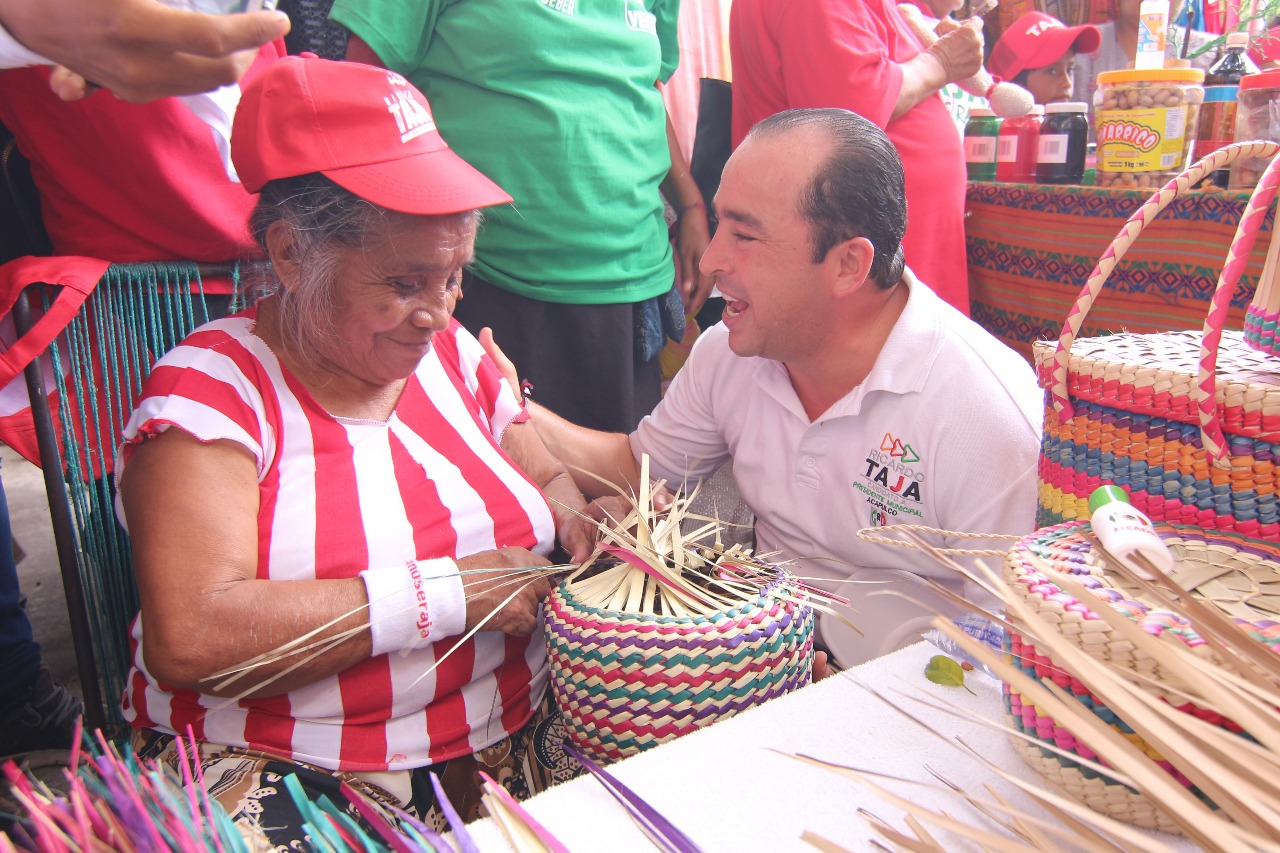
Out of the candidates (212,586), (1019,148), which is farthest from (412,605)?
(1019,148)

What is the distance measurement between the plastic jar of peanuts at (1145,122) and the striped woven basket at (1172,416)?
1.53m

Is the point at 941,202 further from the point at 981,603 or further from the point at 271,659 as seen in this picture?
the point at 271,659

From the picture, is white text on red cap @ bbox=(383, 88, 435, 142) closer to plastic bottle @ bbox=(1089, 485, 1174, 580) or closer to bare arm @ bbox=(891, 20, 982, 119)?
plastic bottle @ bbox=(1089, 485, 1174, 580)

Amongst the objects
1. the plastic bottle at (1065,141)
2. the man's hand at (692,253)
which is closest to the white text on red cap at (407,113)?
the man's hand at (692,253)

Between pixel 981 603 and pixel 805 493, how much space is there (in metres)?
0.37

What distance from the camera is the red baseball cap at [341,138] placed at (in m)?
1.31

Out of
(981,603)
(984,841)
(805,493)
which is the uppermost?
(984,841)

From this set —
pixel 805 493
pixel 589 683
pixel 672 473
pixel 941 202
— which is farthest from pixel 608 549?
pixel 941 202

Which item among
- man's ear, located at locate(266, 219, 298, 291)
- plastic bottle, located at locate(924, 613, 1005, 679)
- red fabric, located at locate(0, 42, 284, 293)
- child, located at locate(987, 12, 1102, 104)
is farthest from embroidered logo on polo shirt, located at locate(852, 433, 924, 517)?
child, located at locate(987, 12, 1102, 104)

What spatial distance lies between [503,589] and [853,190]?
948 millimetres

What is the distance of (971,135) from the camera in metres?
3.14

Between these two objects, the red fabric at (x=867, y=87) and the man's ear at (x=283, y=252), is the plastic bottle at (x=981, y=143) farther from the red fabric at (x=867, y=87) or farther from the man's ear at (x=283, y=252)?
the man's ear at (x=283, y=252)

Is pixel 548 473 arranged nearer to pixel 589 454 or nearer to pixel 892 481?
pixel 589 454

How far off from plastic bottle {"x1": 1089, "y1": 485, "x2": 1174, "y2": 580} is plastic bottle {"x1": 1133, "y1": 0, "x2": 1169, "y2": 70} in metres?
2.32
